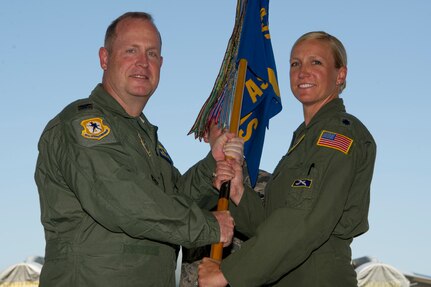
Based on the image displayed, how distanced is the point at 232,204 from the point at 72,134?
1.77 meters

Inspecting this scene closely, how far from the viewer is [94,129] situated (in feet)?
16.2

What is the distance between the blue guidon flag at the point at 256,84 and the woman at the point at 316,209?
3.59ft

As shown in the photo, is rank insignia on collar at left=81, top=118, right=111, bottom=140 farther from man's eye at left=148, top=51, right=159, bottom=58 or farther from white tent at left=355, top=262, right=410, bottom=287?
white tent at left=355, top=262, right=410, bottom=287

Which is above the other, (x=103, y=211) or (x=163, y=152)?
(x=163, y=152)

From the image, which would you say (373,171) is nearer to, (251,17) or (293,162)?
(293,162)

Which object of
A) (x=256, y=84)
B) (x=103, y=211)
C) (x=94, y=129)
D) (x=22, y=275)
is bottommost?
(x=22, y=275)

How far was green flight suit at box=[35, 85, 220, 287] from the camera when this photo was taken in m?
4.75

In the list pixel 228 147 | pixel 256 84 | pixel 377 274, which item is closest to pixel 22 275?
pixel 377 274

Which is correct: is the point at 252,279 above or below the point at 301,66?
below

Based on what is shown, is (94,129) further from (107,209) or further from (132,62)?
(132,62)

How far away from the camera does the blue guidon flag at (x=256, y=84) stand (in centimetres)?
668

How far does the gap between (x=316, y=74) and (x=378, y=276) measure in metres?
16.9

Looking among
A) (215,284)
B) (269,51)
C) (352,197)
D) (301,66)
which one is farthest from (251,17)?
(215,284)

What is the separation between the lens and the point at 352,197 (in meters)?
5.18
